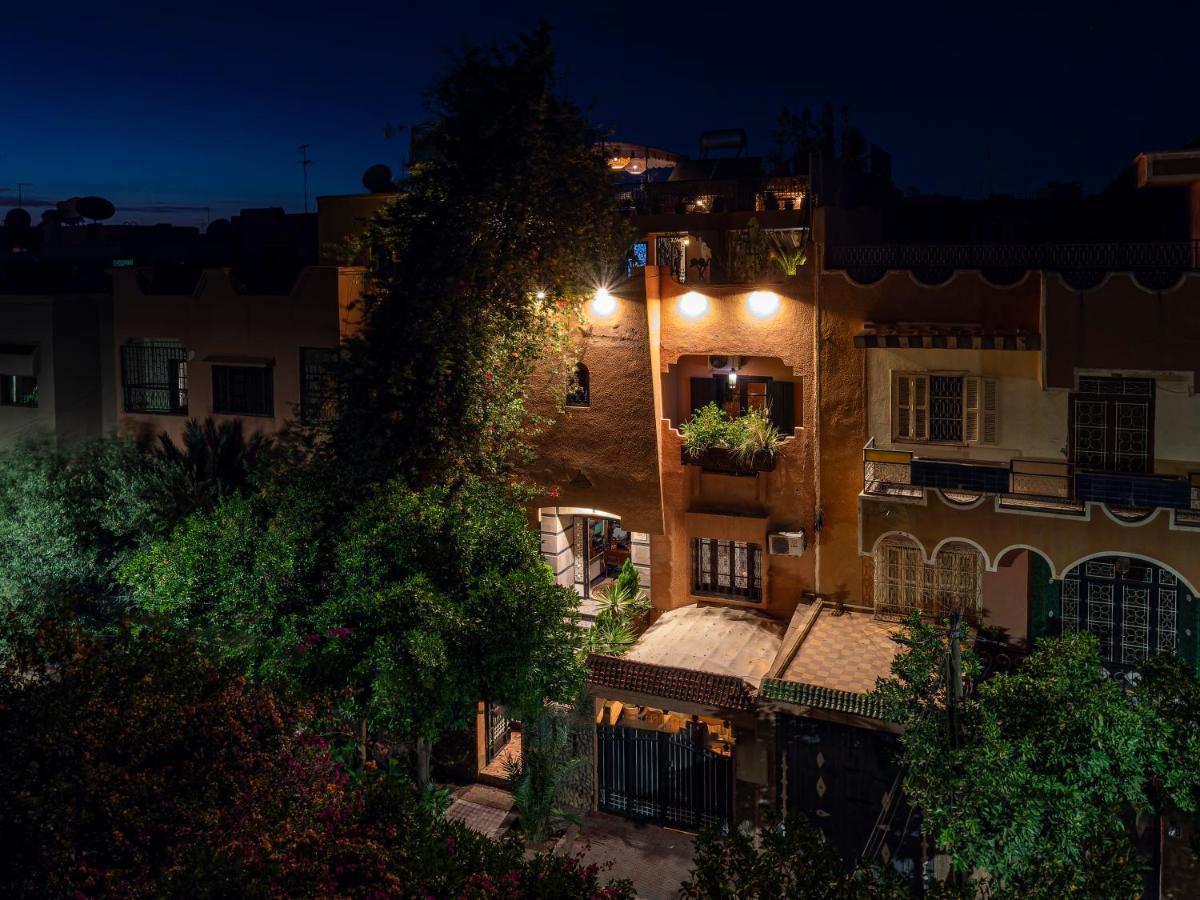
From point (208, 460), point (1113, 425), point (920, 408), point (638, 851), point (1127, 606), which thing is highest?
point (920, 408)

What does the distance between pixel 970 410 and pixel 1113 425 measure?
2.33 meters

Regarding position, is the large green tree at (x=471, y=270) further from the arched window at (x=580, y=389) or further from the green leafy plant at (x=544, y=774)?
the green leafy plant at (x=544, y=774)

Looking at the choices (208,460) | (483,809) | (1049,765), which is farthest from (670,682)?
(208,460)

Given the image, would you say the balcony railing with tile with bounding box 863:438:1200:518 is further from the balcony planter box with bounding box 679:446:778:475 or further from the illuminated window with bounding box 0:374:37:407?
the illuminated window with bounding box 0:374:37:407

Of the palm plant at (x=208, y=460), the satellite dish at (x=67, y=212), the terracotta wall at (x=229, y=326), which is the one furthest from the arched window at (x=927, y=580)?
the satellite dish at (x=67, y=212)

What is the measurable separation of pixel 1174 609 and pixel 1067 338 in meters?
5.02

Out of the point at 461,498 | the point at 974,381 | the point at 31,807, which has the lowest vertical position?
the point at 31,807

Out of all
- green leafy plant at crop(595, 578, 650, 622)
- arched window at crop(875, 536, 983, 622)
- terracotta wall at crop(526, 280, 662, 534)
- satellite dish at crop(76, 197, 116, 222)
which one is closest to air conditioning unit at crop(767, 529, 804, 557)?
arched window at crop(875, 536, 983, 622)

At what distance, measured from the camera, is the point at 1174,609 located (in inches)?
714

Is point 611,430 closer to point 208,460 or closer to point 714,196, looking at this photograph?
point 714,196

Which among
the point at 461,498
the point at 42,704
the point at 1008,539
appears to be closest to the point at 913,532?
the point at 1008,539

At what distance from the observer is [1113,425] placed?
1825cm

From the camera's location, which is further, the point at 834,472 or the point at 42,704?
the point at 834,472

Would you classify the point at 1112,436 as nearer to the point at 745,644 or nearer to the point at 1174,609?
the point at 1174,609
